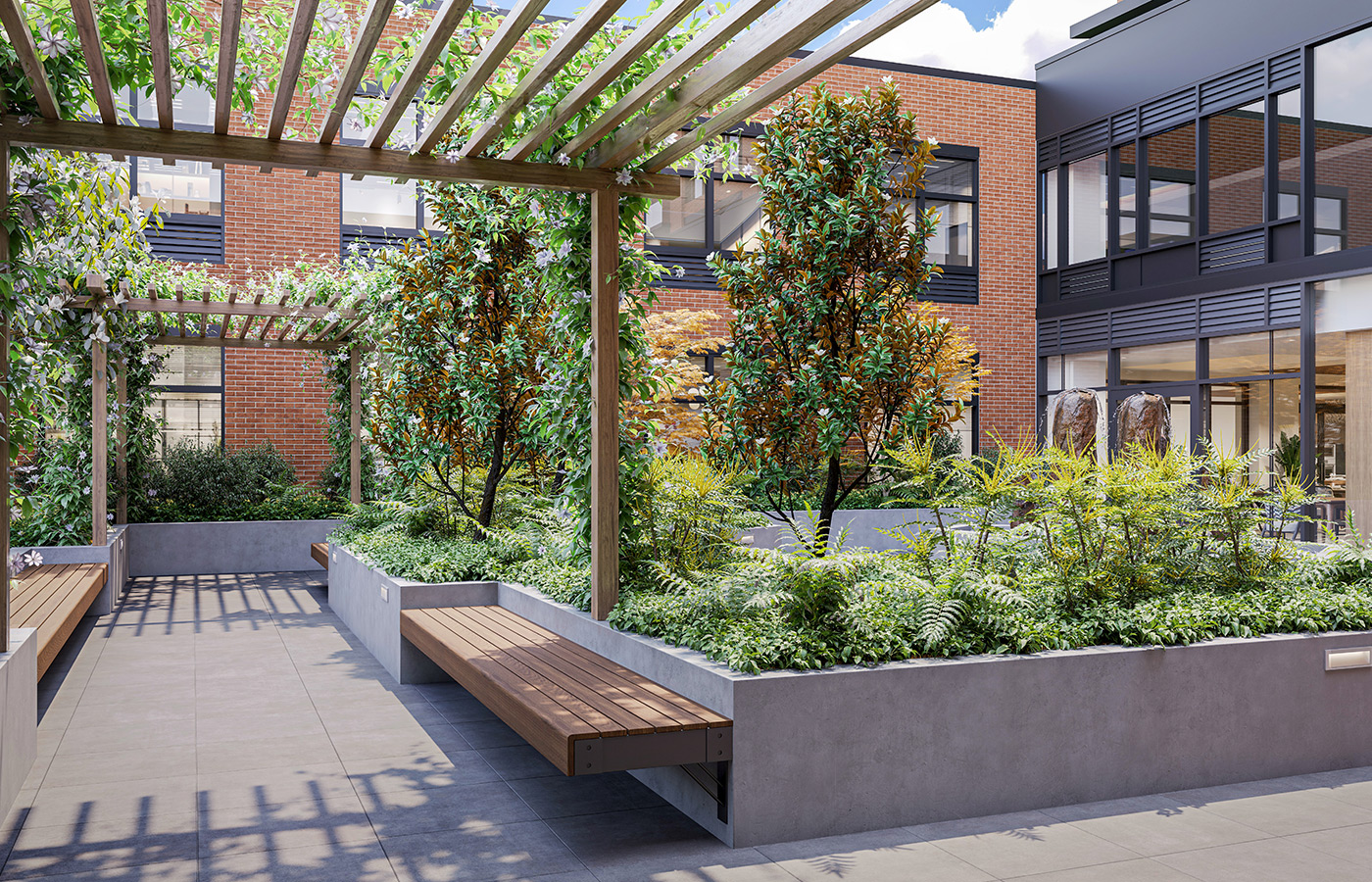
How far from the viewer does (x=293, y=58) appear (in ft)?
12.6

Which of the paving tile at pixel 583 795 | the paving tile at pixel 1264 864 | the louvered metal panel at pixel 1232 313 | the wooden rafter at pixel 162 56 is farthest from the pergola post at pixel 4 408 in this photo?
the louvered metal panel at pixel 1232 313

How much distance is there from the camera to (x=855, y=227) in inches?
259

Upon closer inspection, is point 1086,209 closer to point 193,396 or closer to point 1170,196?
point 1170,196

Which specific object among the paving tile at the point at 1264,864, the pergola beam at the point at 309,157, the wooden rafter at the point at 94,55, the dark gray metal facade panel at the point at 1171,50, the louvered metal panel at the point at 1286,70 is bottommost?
the paving tile at the point at 1264,864

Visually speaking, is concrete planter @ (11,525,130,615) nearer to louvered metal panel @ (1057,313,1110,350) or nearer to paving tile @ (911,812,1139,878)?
paving tile @ (911,812,1139,878)

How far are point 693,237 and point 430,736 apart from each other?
11.6 metres

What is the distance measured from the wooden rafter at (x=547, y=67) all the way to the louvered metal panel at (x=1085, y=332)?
39.3 feet

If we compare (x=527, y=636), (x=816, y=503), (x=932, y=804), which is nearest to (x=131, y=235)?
(x=527, y=636)

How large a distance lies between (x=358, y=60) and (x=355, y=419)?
8952 millimetres

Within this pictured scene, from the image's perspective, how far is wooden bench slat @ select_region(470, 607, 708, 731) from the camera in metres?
3.86

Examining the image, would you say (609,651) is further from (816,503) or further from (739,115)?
(816,503)

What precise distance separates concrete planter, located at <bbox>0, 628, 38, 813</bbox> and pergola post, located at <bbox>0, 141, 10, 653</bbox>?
13 centimetres

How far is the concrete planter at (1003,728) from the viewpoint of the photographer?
392 centimetres

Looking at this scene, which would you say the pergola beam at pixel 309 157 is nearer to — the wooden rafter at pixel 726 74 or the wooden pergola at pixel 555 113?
the wooden pergola at pixel 555 113
